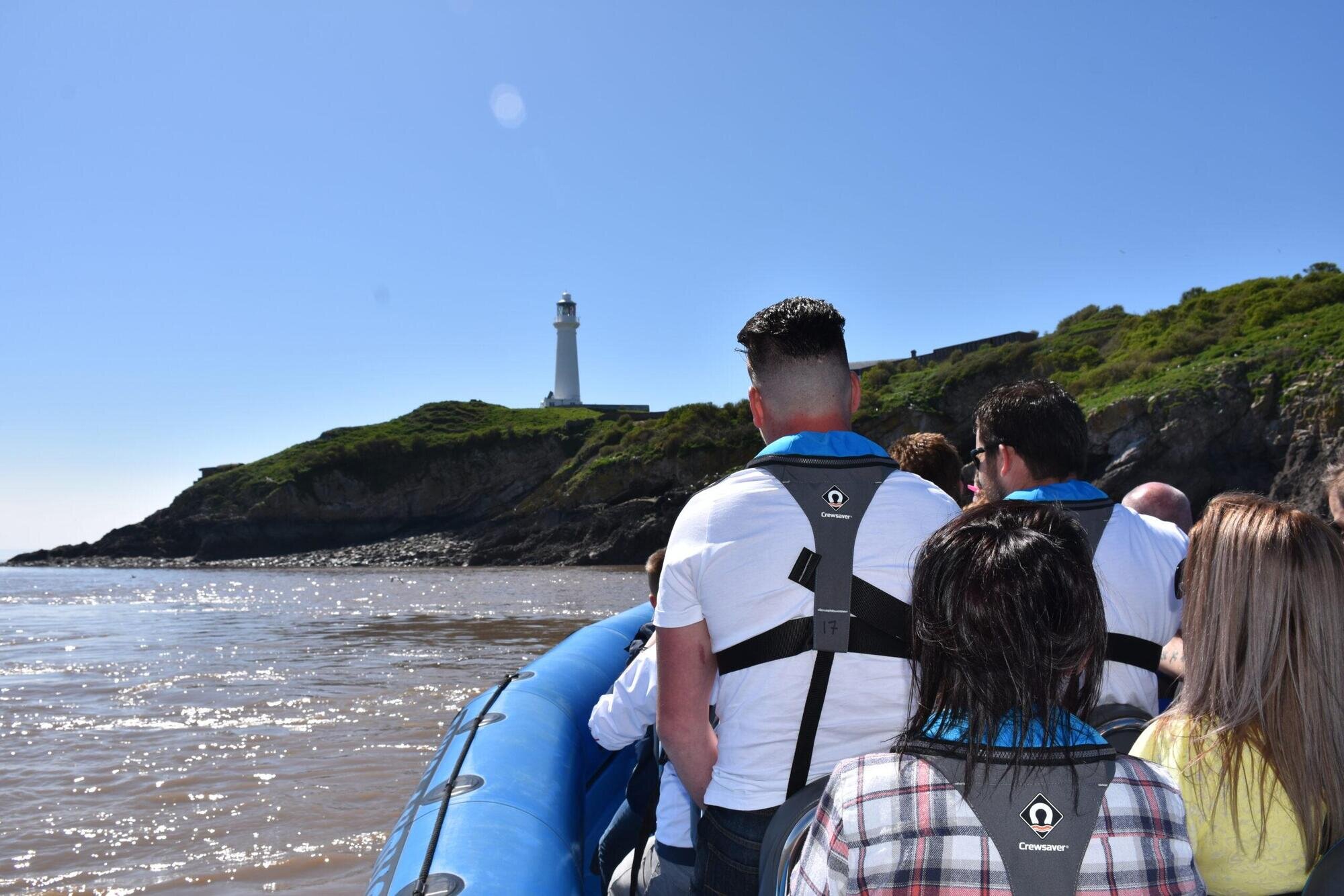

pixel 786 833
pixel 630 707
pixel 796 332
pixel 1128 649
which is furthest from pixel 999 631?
pixel 630 707

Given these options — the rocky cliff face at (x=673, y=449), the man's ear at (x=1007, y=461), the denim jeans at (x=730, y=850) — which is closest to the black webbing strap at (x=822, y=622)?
the denim jeans at (x=730, y=850)

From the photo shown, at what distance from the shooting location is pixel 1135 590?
216cm

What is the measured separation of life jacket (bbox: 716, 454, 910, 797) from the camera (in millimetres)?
1749

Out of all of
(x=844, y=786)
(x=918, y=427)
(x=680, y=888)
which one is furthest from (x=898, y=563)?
(x=918, y=427)

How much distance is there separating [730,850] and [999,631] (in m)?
0.90

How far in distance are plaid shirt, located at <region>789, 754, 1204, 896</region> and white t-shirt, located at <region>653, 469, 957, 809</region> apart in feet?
1.94

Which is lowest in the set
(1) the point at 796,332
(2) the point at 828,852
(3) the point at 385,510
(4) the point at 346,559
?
(4) the point at 346,559

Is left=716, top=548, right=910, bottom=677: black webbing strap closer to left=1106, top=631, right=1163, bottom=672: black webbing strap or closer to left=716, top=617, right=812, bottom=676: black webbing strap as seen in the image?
left=716, top=617, right=812, bottom=676: black webbing strap

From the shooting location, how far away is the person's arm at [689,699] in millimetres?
1827

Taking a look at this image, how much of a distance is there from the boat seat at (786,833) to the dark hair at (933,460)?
1.64m

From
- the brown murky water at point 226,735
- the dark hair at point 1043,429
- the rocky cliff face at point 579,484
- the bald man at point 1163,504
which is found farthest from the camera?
the rocky cliff face at point 579,484

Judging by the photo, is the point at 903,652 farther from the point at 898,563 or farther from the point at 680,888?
the point at 680,888

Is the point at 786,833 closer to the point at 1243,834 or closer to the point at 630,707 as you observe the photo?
the point at 1243,834

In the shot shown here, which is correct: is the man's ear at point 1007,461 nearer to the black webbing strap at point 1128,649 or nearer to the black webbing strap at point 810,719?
the black webbing strap at point 1128,649
